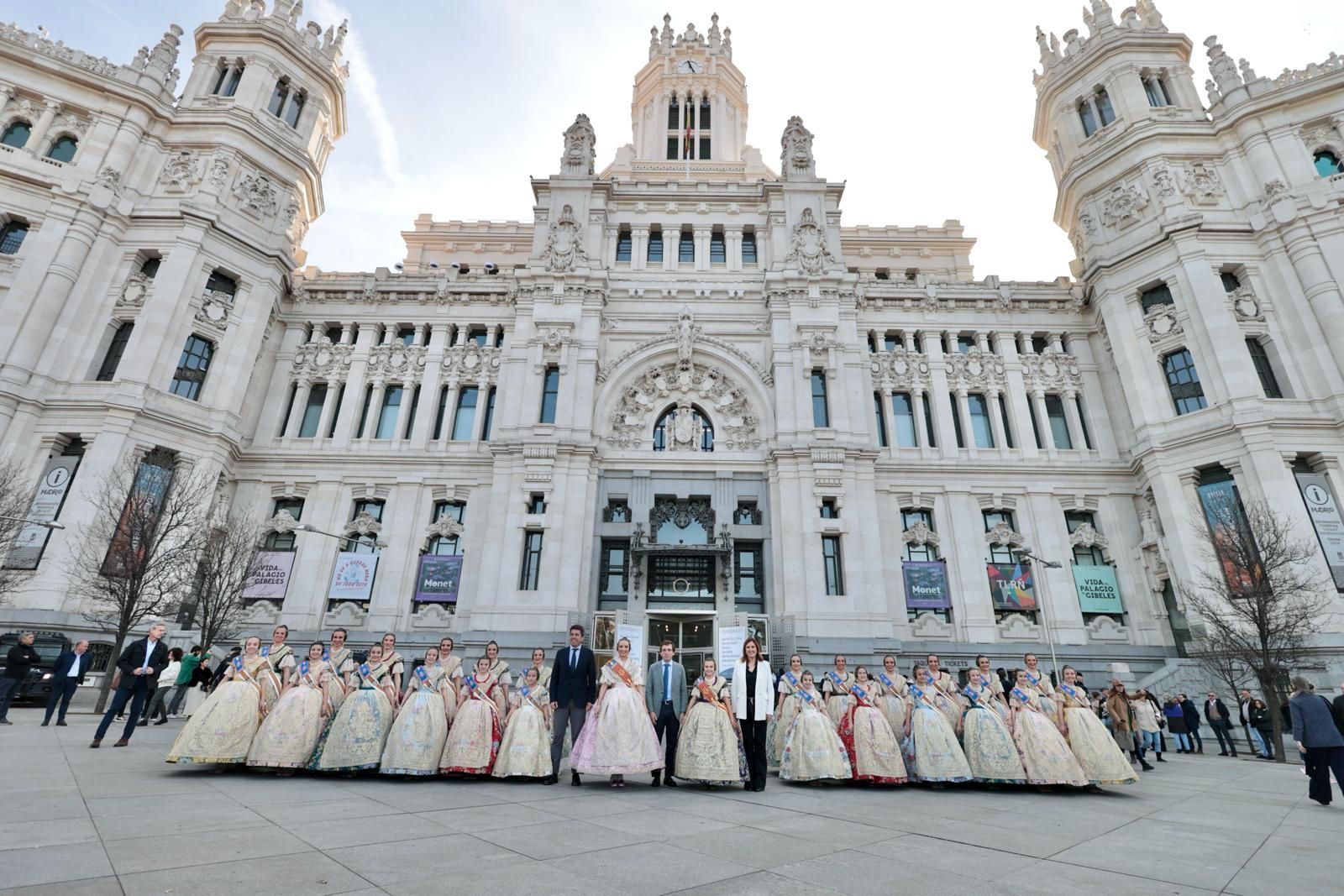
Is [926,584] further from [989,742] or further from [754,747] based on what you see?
[754,747]

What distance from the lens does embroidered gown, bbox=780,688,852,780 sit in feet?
32.4

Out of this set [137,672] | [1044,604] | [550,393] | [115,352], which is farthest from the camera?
[550,393]

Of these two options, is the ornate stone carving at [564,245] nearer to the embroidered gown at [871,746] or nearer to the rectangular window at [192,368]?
the rectangular window at [192,368]

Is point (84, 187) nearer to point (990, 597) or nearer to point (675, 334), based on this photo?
point (675, 334)

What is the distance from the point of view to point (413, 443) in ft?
97.9

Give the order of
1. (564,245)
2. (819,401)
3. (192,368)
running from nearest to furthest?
(192,368), (819,401), (564,245)

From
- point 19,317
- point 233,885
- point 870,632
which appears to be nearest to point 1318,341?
point 870,632

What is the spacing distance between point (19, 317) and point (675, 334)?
26683mm

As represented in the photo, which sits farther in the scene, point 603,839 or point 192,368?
point 192,368

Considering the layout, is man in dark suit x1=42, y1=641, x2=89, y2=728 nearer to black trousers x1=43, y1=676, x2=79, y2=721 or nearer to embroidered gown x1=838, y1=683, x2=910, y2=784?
black trousers x1=43, y1=676, x2=79, y2=721

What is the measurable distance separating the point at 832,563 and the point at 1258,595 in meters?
13.0

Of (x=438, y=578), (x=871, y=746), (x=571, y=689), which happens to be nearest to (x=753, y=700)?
(x=871, y=746)

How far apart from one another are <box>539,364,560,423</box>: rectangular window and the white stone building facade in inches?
27.8

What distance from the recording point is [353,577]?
2706 centimetres
